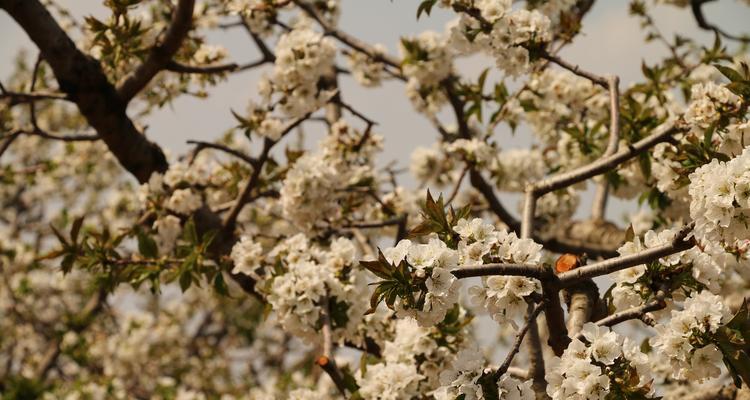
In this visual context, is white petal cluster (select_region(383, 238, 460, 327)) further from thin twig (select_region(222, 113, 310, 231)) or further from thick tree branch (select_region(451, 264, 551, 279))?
thin twig (select_region(222, 113, 310, 231))

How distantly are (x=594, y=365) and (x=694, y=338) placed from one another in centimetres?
29

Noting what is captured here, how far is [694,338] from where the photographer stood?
200 centimetres

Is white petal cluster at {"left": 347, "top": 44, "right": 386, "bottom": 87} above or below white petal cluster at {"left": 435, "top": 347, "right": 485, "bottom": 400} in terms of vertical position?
above

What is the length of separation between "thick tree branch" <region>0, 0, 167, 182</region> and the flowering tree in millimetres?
11

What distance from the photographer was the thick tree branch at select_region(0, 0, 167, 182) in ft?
12.1

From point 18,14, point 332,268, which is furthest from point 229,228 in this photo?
point 18,14

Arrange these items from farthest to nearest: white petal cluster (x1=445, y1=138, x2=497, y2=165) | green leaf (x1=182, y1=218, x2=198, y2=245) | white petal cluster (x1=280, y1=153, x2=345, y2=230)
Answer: white petal cluster (x1=445, y1=138, x2=497, y2=165) → white petal cluster (x1=280, y1=153, x2=345, y2=230) → green leaf (x1=182, y1=218, x2=198, y2=245)

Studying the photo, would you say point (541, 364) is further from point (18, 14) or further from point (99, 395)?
point (99, 395)

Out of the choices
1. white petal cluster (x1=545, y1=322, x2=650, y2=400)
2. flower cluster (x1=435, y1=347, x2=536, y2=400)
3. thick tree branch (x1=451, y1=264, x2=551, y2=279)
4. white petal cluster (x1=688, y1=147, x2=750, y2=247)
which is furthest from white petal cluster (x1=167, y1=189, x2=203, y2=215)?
white petal cluster (x1=688, y1=147, x2=750, y2=247)

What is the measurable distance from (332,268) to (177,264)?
0.84 m

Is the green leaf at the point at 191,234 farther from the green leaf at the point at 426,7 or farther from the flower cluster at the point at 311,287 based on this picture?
the green leaf at the point at 426,7

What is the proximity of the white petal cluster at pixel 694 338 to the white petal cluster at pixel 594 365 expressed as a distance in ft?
0.36

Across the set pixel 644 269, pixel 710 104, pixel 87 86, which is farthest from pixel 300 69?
pixel 644 269

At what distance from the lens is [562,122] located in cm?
541
